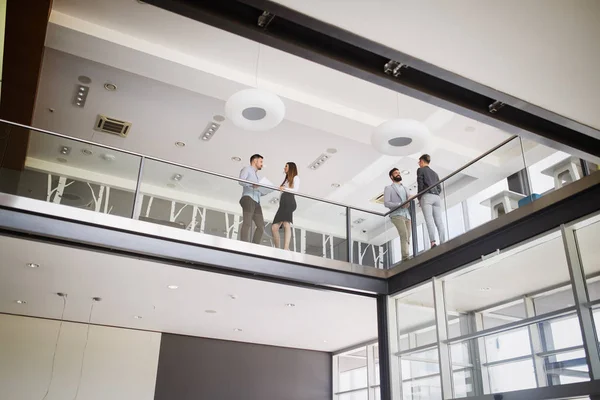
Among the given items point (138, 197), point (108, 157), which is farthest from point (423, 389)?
point (108, 157)

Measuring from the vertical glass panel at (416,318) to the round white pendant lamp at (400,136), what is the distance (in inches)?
76.7

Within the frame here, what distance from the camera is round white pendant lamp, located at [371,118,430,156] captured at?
673cm

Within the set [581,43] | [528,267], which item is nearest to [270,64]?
[528,267]

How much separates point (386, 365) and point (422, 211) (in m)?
2.32

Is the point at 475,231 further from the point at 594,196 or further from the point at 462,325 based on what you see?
the point at 594,196

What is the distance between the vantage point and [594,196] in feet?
16.7

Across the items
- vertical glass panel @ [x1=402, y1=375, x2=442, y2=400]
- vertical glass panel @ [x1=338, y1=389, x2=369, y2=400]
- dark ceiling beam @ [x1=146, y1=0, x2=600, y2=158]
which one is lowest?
vertical glass panel @ [x1=402, y1=375, x2=442, y2=400]

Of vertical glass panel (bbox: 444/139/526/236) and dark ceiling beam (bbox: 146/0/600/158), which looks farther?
vertical glass panel (bbox: 444/139/526/236)

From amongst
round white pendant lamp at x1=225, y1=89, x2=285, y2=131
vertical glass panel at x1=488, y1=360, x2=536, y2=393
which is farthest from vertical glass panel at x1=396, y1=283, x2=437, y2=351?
round white pendant lamp at x1=225, y1=89, x2=285, y2=131

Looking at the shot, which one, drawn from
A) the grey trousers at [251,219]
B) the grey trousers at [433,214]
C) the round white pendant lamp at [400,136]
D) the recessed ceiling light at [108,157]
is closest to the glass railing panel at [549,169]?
the round white pendant lamp at [400,136]

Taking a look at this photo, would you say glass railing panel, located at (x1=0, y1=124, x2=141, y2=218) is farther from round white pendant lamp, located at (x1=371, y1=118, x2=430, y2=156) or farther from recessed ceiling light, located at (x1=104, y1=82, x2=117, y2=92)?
round white pendant lamp, located at (x1=371, y1=118, x2=430, y2=156)

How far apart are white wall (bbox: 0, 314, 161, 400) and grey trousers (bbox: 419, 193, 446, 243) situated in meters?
6.05

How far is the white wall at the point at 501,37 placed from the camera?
2141 millimetres

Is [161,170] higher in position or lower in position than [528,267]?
higher
